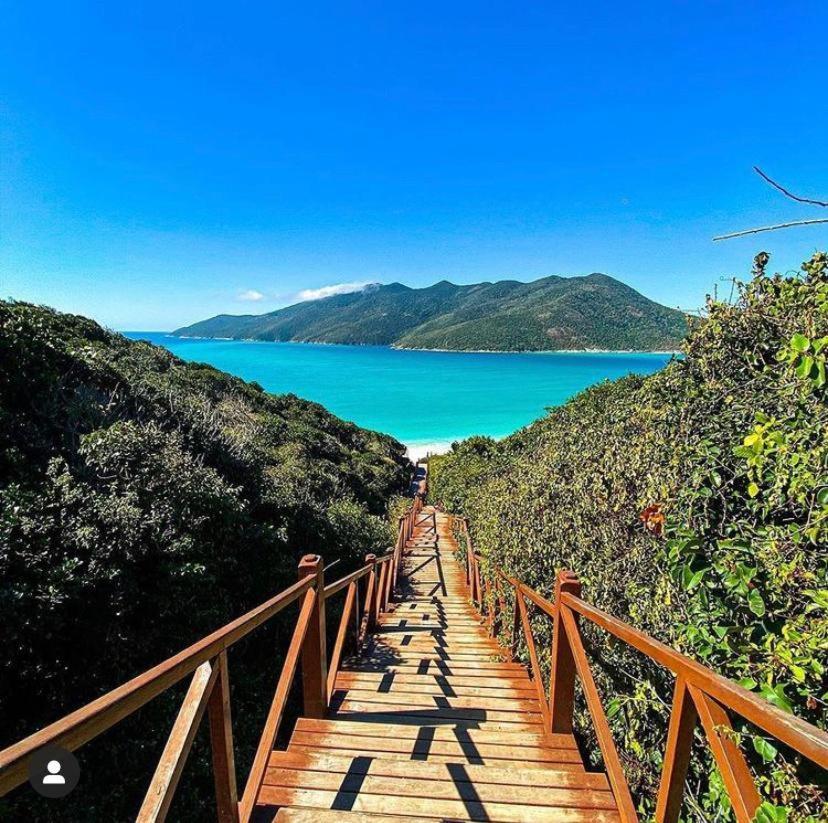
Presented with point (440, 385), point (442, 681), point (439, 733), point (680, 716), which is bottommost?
point (442, 681)

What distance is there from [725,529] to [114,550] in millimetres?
4619

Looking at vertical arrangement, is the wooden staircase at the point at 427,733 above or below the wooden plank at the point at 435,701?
above

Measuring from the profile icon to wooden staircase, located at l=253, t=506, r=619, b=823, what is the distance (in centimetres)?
Answer: 134

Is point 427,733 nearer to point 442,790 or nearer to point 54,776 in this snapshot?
point 442,790

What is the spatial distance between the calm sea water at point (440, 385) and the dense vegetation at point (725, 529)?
110 ft

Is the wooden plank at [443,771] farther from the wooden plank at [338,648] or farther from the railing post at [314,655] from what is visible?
the wooden plank at [338,648]

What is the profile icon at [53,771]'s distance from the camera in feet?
3.18

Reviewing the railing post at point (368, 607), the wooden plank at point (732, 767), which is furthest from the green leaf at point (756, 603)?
the railing post at point (368, 607)

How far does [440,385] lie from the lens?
289 ft

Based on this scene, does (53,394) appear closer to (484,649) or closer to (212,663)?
(212,663)

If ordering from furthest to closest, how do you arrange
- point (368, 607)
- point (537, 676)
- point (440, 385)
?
1. point (440, 385)
2. point (368, 607)
3. point (537, 676)

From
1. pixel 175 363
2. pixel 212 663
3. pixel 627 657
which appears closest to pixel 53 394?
pixel 212 663

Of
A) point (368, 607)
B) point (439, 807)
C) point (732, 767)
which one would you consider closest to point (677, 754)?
point (732, 767)

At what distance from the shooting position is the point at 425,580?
32.7 ft
